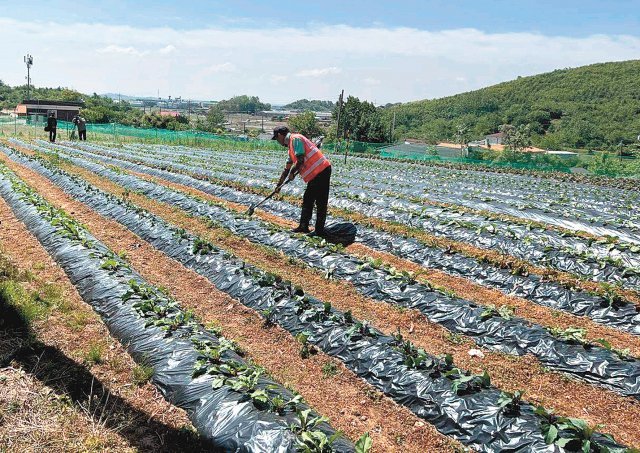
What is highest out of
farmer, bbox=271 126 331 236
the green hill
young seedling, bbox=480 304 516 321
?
the green hill

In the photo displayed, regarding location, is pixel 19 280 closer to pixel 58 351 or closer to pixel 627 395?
pixel 58 351

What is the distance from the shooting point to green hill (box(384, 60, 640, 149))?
73.9m

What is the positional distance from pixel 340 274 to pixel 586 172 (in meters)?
32.1

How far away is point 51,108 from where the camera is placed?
248ft

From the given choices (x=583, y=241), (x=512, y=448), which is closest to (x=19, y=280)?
(x=512, y=448)

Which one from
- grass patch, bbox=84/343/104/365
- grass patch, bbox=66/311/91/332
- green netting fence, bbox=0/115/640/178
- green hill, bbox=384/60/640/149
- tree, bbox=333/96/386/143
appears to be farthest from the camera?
green hill, bbox=384/60/640/149

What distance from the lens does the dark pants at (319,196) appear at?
28.4 feet

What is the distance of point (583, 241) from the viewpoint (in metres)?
9.05

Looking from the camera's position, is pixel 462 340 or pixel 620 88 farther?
pixel 620 88

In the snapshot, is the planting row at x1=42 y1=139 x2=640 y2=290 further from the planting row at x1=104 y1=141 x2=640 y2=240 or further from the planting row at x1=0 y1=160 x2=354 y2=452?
the planting row at x1=0 y1=160 x2=354 y2=452

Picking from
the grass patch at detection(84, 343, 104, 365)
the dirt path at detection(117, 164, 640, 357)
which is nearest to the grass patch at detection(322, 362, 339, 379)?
the grass patch at detection(84, 343, 104, 365)

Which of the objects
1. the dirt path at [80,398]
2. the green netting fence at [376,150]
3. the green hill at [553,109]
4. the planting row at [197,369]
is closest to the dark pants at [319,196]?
the planting row at [197,369]

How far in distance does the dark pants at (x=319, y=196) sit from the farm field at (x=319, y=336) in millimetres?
632

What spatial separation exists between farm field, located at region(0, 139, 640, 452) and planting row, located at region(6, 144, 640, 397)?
0.07 ft
